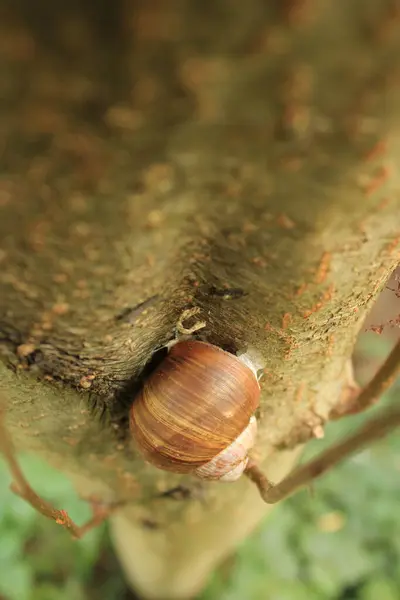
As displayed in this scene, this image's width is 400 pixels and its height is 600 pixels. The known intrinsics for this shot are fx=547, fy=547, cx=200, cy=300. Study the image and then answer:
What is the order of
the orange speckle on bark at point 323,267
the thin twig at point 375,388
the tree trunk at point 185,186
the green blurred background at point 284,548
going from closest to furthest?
the tree trunk at point 185,186, the orange speckle on bark at point 323,267, the thin twig at point 375,388, the green blurred background at point 284,548

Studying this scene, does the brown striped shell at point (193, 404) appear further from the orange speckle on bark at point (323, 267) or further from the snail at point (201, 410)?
Result: the orange speckle on bark at point (323, 267)

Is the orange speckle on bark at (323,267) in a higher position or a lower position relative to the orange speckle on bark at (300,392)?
higher

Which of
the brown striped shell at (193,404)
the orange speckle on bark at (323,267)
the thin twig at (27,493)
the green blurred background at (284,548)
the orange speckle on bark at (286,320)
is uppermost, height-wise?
the orange speckle on bark at (323,267)

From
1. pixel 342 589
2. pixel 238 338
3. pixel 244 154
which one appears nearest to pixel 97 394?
pixel 238 338

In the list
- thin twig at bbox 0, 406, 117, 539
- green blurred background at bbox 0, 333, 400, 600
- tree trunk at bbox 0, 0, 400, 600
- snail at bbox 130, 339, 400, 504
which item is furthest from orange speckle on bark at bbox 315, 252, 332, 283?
green blurred background at bbox 0, 333, 400, 600

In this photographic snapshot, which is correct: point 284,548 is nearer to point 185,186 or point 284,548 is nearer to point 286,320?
point 286,320

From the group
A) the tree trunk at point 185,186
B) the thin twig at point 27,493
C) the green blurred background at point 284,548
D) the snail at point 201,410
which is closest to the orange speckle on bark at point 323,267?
the tree trunk at point 185,186
